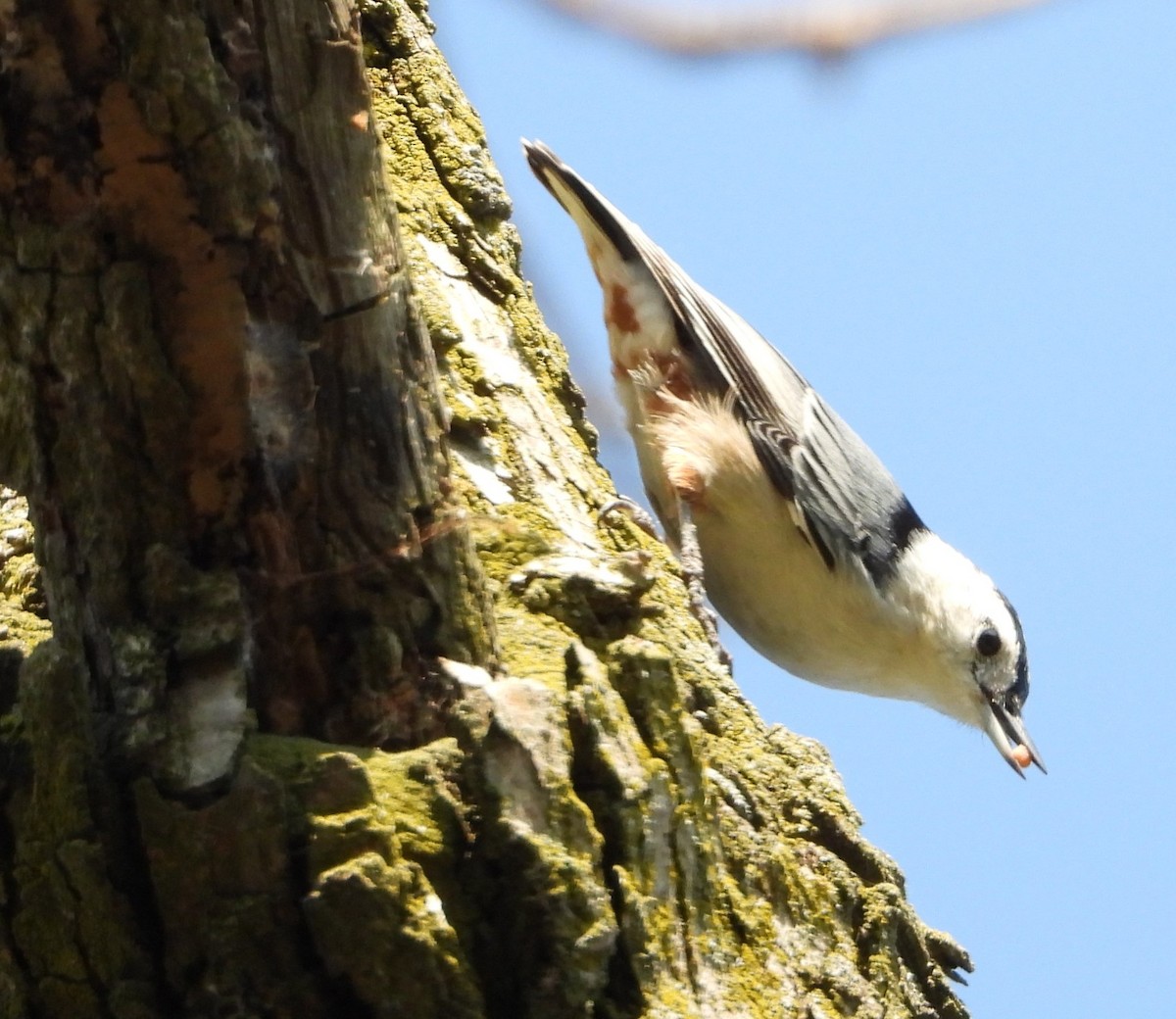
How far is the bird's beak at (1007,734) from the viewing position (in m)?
3.32

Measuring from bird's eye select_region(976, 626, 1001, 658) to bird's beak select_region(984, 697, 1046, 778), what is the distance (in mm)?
110

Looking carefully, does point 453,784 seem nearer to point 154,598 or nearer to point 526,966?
point 526,966

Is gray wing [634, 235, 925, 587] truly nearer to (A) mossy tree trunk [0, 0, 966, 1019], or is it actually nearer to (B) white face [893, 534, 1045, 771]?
(B) white face [893, 534, 1045, 771]

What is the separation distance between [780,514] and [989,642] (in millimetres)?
606

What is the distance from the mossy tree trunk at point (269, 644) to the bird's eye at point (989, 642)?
188cm

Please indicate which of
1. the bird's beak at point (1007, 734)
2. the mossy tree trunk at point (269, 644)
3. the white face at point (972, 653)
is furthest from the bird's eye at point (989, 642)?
the mossy tree trunk at point (269, 644)

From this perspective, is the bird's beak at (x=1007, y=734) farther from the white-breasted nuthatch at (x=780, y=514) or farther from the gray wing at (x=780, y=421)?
the gray wing at (x=780, y=421)

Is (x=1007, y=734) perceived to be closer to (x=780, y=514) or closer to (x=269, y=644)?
(x=780, y=514)

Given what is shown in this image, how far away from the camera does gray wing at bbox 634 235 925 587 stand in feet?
10.6

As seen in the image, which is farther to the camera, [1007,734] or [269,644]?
[1007,734]

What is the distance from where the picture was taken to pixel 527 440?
2.29m

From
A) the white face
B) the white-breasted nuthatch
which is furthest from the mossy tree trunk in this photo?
the white face

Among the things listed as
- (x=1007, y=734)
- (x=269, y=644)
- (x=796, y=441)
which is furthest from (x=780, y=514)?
(x=269, y=644)

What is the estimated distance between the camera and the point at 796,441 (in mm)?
3297
